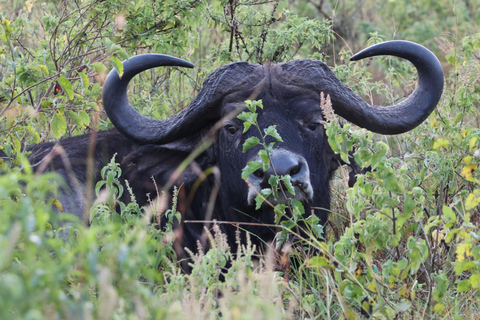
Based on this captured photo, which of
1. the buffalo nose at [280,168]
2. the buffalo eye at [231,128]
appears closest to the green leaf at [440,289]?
the buffalo nose at [280,168]

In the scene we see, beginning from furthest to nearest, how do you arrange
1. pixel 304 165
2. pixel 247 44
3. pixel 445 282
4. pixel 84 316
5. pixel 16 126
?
pixel 247 44 → pixel 304 165 → pixel 16 126 → pixel 445 282 → pixel 84 316

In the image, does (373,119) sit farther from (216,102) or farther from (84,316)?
(84,316)

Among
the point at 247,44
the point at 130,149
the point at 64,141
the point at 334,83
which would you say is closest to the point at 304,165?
the point at 334,83

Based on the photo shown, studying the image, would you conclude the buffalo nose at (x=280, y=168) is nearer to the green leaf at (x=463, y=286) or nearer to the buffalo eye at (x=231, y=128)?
the buffalo eye at (x=231, y=128)

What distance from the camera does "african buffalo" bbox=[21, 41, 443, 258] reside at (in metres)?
3.92

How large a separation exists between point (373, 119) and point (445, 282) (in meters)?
1.95

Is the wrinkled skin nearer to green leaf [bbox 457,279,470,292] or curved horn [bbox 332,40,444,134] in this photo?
curved horn [bbox 332,40,444,134]

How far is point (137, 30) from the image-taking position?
485 centimetres

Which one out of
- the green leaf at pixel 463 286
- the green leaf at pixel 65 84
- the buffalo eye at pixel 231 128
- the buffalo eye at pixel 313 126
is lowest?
the green leaf at pixel 463 286

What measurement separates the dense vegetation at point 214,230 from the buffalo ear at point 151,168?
9.1 inches

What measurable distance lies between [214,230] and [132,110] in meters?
1.46

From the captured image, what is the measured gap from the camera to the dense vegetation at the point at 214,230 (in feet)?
5.22

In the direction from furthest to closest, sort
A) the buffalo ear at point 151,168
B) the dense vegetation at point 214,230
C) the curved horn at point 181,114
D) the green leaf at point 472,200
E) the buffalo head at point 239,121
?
the buffalo ear at point 151,168, the curved horn at point 181,114, the buffalo head at point 239,121, the green leaf at point 472,200, the dense vegetation at point 214,230

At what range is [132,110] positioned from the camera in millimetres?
4207
